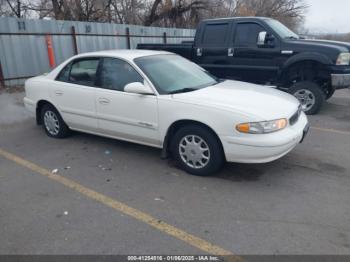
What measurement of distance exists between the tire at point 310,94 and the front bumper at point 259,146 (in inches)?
136

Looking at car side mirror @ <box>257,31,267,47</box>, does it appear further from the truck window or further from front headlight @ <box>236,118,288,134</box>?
front headlight @ <box>236,118,288,134</box>

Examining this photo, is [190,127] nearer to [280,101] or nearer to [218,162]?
[218,162]

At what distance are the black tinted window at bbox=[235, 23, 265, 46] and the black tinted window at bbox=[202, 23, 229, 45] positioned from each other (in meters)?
0.34

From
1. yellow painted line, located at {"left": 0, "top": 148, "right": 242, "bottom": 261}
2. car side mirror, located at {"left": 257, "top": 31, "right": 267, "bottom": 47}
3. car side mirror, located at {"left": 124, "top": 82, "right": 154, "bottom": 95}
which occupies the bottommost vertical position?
yellow painted line, located at {"left": 0, "top": 148, "right": 242, "bottom": 261}

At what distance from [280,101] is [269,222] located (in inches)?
66.9

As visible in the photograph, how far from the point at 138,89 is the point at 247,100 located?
142 cm

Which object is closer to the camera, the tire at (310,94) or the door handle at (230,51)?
the tire at (310,94)

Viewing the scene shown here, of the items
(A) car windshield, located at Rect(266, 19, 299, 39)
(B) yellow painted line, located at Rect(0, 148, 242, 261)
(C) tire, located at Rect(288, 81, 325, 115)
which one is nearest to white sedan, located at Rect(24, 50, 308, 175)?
(B) yellow painted line, located at Rect(0, 148, 242, 261)

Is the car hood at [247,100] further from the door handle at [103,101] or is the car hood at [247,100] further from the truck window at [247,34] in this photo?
the truck window at [247,34]

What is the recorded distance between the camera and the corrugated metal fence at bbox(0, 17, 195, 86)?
891cm

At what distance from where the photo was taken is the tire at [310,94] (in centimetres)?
661

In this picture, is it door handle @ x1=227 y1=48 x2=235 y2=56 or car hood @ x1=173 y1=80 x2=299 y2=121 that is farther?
door handle @ x1=227 y1=48 x2=235 y2=56

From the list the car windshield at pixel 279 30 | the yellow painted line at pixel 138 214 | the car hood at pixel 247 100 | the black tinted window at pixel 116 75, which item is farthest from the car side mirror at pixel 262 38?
the yellow painted line at pixel 138 214

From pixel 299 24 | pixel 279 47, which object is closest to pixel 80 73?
pixel 279 47
